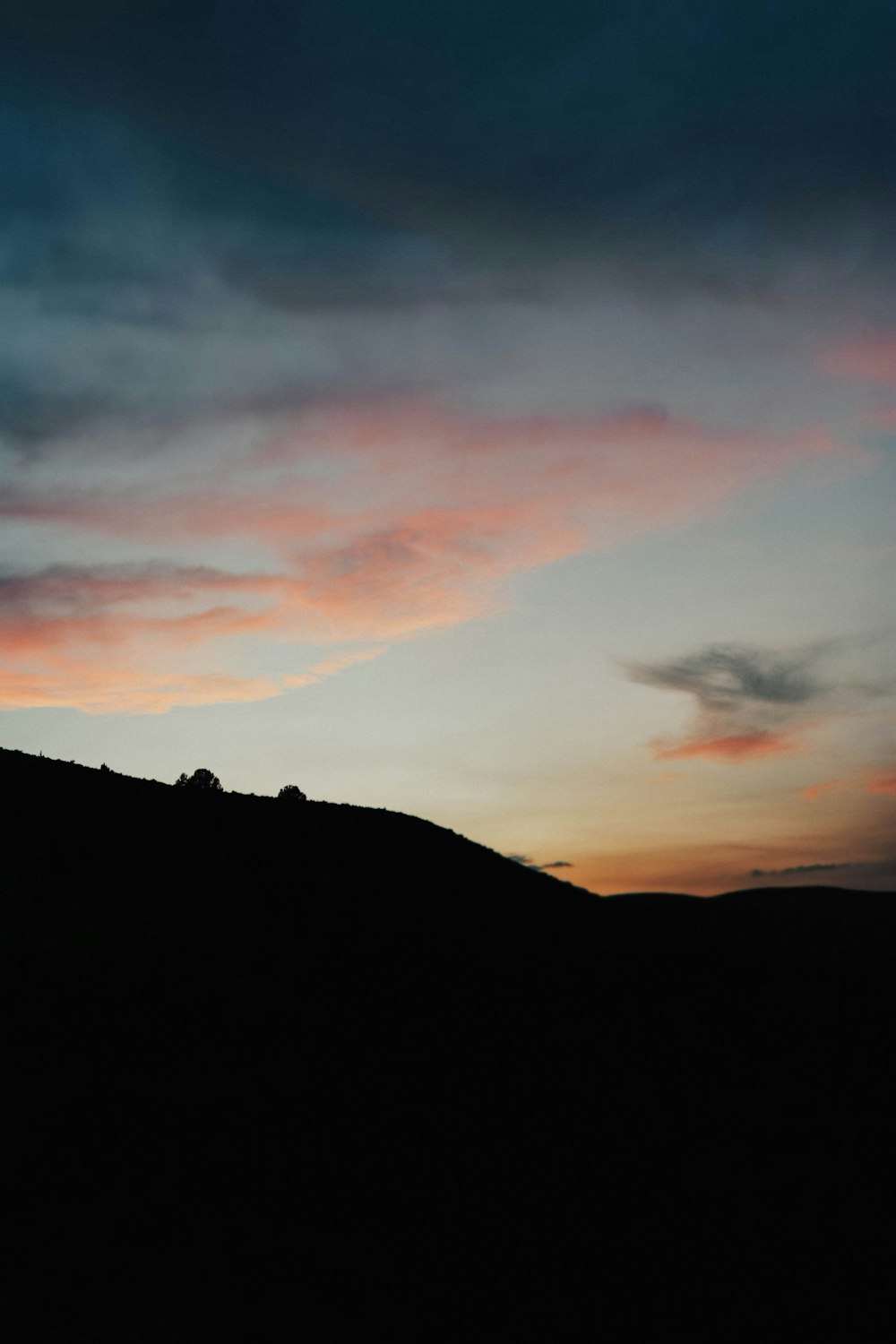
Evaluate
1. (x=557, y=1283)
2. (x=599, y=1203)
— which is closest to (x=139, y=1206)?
(x=557, y=1283)

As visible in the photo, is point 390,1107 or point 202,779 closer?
point 390,1107

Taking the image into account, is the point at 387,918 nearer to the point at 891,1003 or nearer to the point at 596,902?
the point at 596,902

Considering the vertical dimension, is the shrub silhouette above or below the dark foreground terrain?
above

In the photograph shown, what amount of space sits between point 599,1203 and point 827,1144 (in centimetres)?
632

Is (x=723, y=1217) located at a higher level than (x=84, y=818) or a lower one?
lower

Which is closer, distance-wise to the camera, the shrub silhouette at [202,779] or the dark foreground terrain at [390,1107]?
the dark foreground terrain at [390,1107]

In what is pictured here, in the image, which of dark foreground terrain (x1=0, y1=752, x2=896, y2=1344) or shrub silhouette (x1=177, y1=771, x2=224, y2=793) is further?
shrub silhouette (x1=177, y1=771, x2=224, y2=793)

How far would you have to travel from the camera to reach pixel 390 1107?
20.4m

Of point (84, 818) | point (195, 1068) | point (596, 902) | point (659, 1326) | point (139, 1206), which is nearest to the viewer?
point (659, 1326)

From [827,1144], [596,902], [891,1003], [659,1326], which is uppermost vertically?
[596,902]

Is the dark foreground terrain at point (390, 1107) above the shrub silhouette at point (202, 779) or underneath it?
underneath

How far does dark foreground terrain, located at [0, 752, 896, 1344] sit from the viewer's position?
47.2ft

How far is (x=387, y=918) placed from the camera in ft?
106

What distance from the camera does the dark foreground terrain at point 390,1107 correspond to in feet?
47.2
